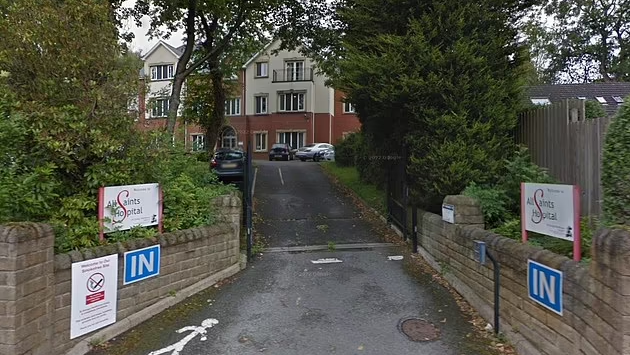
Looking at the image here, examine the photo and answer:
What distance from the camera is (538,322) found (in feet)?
15.4

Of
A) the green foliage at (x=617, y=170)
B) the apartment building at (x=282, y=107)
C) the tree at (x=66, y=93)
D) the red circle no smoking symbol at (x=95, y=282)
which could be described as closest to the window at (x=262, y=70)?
the apartment building at (x=282, y=107)

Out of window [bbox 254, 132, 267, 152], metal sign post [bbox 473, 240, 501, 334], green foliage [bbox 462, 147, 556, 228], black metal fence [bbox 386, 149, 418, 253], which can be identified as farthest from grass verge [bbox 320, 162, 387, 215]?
window [bbox 254, 132, 267, 152]

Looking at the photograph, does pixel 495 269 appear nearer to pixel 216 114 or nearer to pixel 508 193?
pixel 508 193

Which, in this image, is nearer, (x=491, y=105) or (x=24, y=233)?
(x=24, y=233)

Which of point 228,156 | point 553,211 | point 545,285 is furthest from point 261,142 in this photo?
point 545,285

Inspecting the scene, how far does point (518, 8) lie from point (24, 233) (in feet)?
29.2

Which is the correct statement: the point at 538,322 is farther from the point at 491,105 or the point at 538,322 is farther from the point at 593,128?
the point at 491,105

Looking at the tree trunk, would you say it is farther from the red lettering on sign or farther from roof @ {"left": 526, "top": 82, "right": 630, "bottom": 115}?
roof @ {"left": 526, "top": 82, "right": 630, "bottom": 115}

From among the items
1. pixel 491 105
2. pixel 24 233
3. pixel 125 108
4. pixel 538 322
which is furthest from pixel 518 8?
pixel 24 233

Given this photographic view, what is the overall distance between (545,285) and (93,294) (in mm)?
4710

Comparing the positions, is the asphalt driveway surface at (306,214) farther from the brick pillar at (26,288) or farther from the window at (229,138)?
the window at (229,138)

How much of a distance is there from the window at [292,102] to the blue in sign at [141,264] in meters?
35.8

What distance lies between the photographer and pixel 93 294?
204 inches

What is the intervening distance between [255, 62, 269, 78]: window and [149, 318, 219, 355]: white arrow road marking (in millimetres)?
38627
